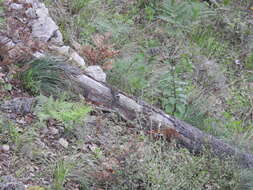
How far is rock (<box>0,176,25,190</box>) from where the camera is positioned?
128 inches

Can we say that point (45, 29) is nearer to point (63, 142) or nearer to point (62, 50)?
point (62, 50)

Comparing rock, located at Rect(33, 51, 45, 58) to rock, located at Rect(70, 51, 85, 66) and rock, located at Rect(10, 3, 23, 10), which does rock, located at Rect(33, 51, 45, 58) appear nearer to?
rock, located at Rect(70, 51, 85, 66)

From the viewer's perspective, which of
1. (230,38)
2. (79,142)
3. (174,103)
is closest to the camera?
(79,142)

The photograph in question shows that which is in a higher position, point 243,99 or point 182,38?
point 182,38

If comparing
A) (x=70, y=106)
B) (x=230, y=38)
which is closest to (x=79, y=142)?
(x=70, y=106)

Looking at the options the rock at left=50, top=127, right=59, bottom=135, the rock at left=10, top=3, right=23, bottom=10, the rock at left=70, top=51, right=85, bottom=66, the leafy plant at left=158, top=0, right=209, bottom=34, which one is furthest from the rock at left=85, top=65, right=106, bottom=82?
the leafy plant at left=158, top=0, right=209, bottom=34

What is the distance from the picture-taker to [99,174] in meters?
3.71

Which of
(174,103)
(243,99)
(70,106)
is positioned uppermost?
(70,106)

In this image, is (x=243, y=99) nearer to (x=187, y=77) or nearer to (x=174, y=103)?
(x=187, y=77)

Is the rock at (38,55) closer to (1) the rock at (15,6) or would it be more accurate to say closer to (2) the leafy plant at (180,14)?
(1) the rock at (15,6)

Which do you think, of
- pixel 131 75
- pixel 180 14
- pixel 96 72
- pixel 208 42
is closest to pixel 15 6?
pixel 96 72

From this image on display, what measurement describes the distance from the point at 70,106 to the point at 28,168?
35.2 inches

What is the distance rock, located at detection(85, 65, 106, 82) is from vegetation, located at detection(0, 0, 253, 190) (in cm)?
29

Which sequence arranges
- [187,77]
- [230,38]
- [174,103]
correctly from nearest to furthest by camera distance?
[174,103]
[187,77]
[230,38]
